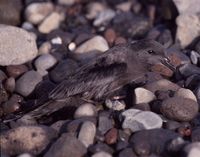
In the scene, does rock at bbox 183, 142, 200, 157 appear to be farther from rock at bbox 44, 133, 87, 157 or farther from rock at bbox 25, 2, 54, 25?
rock at bbox 25, 2, 54, 25

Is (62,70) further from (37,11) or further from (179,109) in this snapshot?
(37,11)

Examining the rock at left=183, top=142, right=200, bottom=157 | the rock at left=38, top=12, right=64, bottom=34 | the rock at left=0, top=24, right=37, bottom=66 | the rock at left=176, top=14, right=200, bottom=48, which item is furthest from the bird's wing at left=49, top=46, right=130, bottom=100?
the rock at left=38, top=12, right=64, bottom=34

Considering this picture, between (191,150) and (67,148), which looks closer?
(191,150)

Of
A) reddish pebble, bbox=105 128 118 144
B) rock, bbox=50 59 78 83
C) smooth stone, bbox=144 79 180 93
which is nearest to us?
reddish pebble, bbox=105 128 118 144

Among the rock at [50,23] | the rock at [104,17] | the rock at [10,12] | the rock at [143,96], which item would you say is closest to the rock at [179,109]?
the rock at [143,96]

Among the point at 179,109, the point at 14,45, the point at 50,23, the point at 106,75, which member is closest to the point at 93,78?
the point at 106,75
